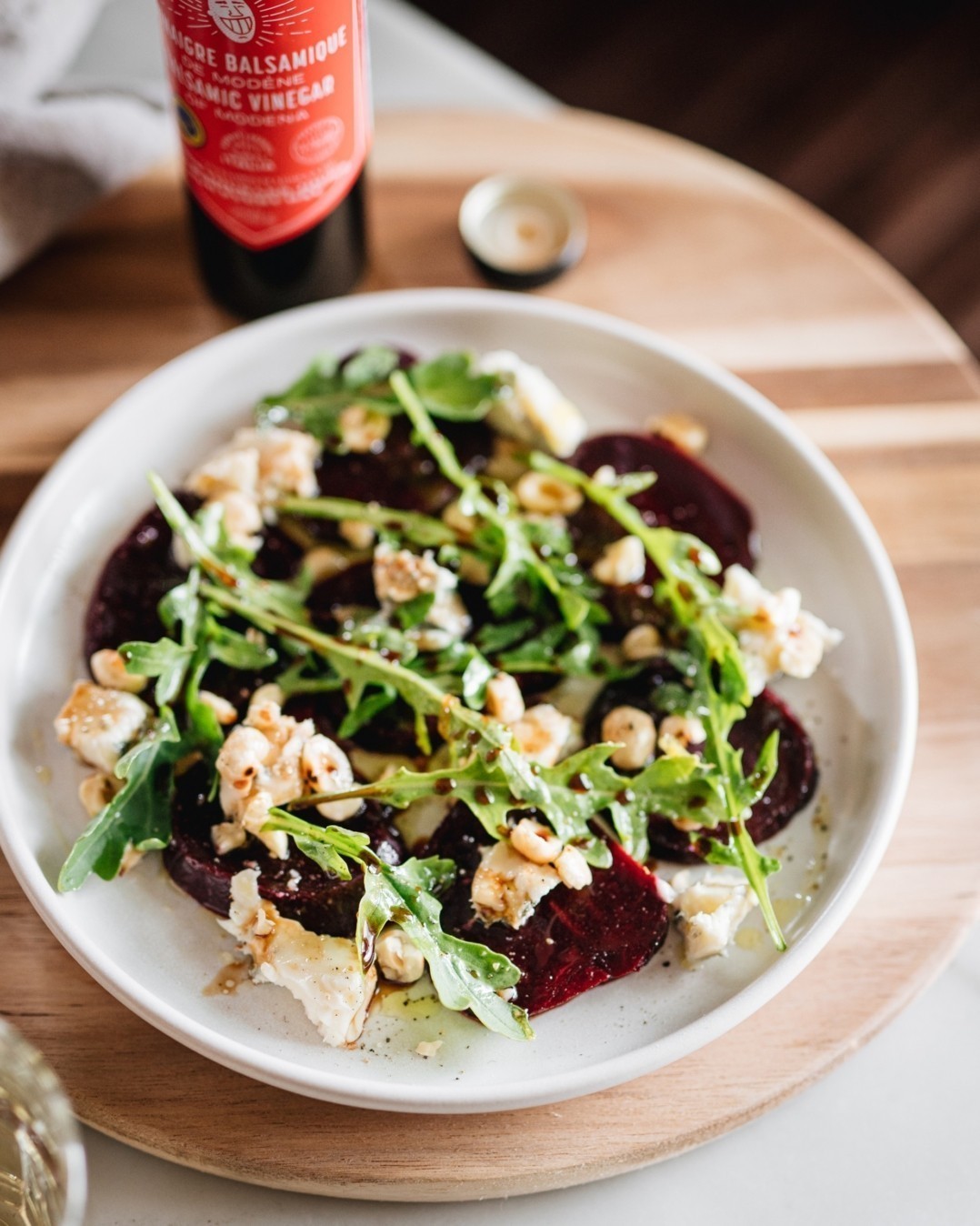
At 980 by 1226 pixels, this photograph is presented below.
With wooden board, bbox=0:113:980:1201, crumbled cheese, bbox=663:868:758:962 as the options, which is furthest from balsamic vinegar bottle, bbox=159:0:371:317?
crumbled cheese, bbox=663:868:758:962

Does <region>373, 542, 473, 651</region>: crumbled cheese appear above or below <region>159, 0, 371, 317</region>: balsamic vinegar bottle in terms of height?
below

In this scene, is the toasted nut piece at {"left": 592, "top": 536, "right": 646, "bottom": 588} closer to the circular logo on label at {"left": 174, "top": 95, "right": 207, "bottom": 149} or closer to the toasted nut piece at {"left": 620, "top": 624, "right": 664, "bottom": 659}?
the toasted nut piece at {"left": 620, "top": 624, "right": 664, "bottom": 659}

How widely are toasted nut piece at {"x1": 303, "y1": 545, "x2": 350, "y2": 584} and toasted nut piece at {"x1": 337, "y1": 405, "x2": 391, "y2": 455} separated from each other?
0.46 ft

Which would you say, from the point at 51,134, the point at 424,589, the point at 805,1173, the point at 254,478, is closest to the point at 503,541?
the point at 424,589

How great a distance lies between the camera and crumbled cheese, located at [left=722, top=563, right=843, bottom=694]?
1.46m

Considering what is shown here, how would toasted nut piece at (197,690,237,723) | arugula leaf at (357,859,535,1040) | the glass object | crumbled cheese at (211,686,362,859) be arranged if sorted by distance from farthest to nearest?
toasted nut piece at (197,690,237,723) → crumbled cheese at (211,686,362,859) → arugula leaf at (357,859,535,1040) → the glass object

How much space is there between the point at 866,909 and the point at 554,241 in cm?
107

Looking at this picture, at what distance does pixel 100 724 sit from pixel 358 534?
40 centimetres

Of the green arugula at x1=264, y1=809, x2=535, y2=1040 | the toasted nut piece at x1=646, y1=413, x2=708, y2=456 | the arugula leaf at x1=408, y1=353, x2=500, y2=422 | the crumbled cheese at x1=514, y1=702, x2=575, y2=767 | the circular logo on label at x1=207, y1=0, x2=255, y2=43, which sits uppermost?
the circular logo on label at x1=207, y1=0, x2=255, y2=43

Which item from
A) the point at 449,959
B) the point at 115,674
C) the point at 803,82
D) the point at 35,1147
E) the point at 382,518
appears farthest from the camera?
the point at 803,82

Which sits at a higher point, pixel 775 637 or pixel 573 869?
pixel 775 637

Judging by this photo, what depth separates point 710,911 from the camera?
4.38 feet

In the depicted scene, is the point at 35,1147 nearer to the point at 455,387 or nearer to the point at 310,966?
the point at 310,966

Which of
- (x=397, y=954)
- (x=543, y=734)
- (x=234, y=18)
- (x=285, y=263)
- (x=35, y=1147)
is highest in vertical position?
(x=234, y=18)
